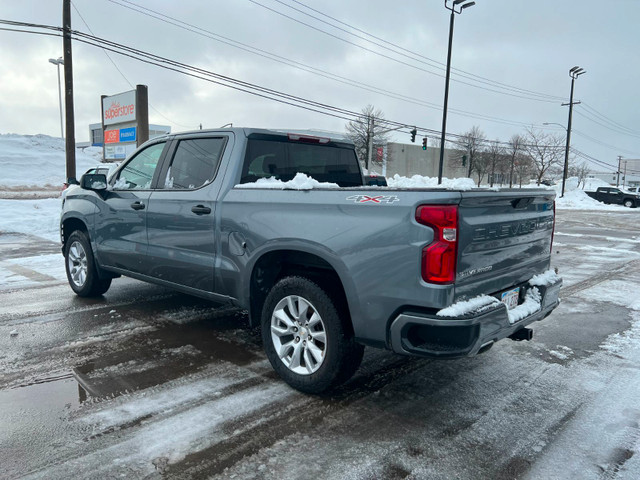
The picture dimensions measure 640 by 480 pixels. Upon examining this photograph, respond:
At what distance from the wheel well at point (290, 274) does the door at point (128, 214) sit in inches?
63.9

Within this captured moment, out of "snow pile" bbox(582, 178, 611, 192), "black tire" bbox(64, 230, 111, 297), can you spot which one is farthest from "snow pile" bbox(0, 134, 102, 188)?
"snow pile" bbox(582, 178, 611, 192)

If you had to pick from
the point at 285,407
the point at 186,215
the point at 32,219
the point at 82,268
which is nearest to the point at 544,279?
the point at 285,407

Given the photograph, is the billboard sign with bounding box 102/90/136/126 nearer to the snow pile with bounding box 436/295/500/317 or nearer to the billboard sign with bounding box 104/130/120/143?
the billboard sign with bounding box 104/130/120/143

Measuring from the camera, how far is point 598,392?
3.77 m

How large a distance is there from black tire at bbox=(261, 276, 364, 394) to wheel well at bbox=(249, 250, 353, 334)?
0.20ft

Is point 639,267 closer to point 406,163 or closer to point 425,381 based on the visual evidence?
point 425,381

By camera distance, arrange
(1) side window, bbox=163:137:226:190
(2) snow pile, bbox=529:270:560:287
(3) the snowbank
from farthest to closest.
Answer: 1. (3) the snowbank
2. (1) side window, bbox=163:137:226:190
3. (2) snow pile, bbox=529:270:560:287

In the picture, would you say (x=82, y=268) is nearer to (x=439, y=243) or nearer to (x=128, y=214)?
(x=128, y=214)

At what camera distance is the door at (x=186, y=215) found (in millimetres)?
4326

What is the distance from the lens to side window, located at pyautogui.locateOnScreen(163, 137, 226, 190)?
441 centimetres

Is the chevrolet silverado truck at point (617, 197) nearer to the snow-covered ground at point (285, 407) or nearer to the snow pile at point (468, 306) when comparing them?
the snow-covered ground at point (285, 407)

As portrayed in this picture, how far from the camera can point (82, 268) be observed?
620 centimetres

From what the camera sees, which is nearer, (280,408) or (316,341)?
(280,408)

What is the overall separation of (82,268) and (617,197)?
134ft
